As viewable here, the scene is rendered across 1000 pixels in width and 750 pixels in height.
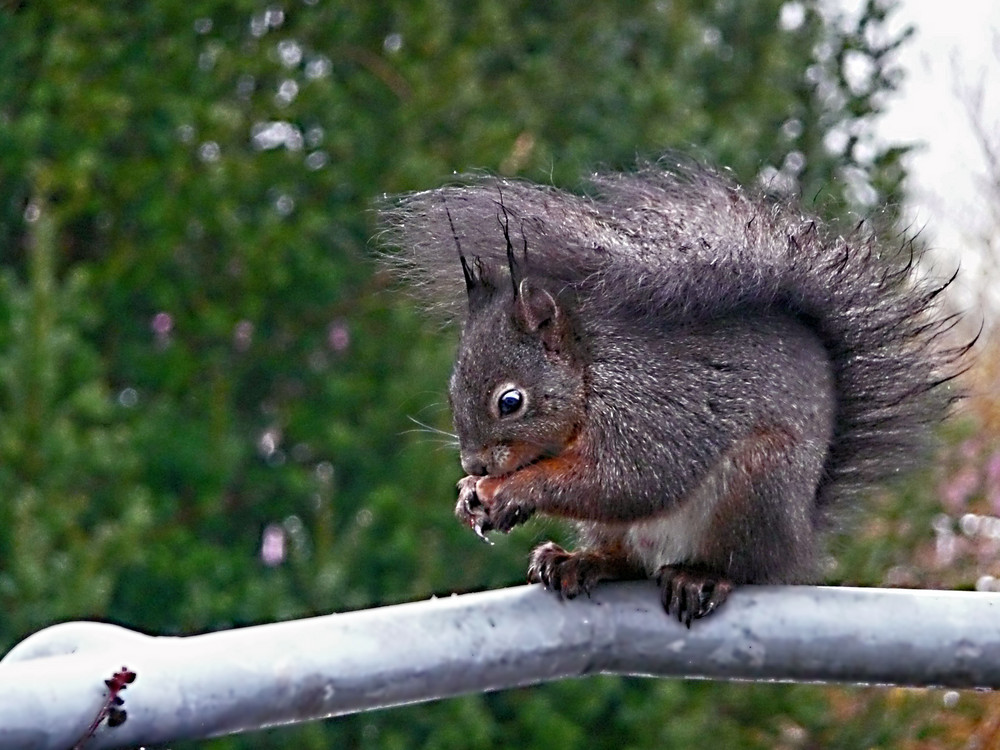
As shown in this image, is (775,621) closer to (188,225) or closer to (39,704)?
(39,704)

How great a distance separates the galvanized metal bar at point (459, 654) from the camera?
78 cm

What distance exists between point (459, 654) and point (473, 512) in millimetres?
579

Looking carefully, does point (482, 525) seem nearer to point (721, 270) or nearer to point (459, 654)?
point (721, 270)

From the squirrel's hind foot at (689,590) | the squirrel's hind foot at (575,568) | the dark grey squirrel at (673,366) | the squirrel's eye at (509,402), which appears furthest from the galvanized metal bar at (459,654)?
the squirrel's eye at (509,402)

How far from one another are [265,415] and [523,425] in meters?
1.50

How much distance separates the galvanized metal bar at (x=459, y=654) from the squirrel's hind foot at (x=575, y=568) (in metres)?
0.21

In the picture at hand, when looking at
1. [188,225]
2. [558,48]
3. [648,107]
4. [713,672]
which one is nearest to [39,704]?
[713,672]

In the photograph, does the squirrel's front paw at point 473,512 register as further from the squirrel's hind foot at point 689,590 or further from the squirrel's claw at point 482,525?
the squirrel's hind foot at point 689,590

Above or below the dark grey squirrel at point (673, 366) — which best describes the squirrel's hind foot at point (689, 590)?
below

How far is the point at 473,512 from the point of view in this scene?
5.08 ft

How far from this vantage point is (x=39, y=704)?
0.74 m

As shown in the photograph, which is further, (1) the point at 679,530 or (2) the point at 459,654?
(1) the point at 679,530

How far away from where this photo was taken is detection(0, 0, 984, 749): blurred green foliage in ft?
8.68

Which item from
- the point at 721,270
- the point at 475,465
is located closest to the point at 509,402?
the point at 475,465
